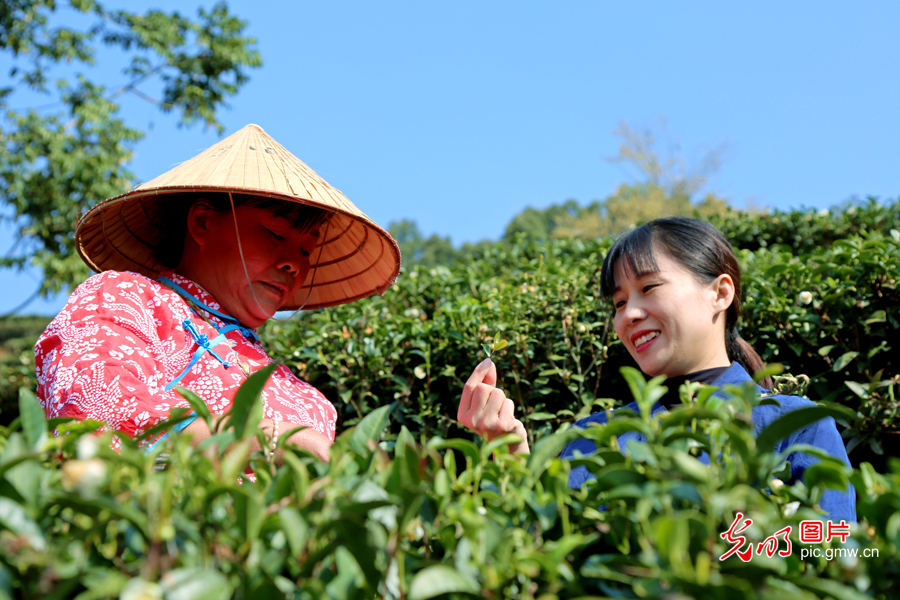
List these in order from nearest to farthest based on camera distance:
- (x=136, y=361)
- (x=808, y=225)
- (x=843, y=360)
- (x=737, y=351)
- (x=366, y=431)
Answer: (x=366, y=431) < (x=136, y=361) < (x=737, y=351) < (x=843, y=360) < (x=808, y=225)

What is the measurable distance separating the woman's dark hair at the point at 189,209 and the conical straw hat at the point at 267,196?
3 cm

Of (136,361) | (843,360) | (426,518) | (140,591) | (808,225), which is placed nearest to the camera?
Answer: (140,591)

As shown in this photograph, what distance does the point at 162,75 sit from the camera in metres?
8.80

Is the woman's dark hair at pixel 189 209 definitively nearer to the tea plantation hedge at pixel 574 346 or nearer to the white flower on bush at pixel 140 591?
the tea plantation hedge at pixel 574 346

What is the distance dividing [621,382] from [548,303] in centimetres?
41

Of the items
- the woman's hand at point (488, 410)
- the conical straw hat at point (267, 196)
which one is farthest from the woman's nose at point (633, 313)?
the conical straw hat at point (267, 196)

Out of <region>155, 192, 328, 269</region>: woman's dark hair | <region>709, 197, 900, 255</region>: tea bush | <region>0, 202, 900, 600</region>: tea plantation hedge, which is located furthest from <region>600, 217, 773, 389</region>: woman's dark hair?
<region>709, 197, 900, 255</region>: tea bush

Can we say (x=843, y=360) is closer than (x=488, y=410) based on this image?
No

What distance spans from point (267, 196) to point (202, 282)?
34 centimetres

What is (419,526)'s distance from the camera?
2.76ft

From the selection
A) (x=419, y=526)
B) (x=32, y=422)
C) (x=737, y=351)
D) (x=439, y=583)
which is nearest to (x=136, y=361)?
(x=32, y=422)

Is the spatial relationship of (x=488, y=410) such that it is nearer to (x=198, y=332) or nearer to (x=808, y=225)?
(x=198, y=332)

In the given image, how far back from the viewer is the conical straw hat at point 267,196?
1938 millimetres

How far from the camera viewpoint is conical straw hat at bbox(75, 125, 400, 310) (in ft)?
6.36
